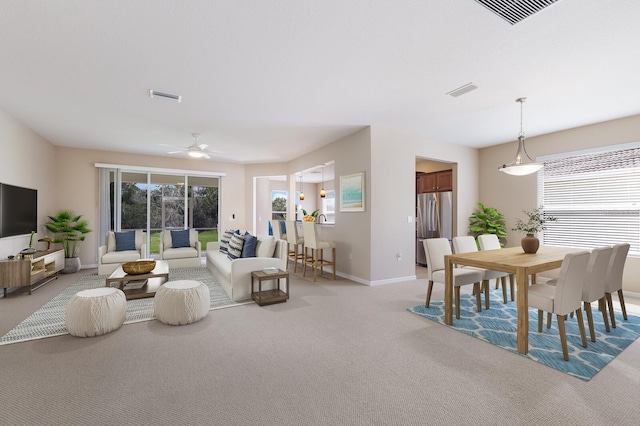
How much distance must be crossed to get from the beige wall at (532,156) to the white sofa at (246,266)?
4.64m

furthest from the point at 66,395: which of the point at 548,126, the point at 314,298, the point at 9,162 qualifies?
the point at 548,126

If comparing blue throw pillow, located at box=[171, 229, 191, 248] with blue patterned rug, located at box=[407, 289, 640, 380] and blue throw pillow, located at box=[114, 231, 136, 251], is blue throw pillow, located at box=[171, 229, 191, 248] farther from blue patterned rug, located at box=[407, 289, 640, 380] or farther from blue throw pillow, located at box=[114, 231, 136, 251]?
blue patterned rug, located at box=[407, 289, 640, 380]

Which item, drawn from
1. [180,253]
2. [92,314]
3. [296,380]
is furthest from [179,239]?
[296,380]

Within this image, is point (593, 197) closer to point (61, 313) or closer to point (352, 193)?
point (352, 193)

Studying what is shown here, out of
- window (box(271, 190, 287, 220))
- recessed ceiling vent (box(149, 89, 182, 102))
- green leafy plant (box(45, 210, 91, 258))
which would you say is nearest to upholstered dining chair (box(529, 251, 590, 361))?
recessed ceiling vent (box(149, 89, 182, 102))

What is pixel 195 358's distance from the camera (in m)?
2.39

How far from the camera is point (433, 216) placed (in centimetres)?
661

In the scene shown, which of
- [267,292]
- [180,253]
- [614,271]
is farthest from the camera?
[180,253]

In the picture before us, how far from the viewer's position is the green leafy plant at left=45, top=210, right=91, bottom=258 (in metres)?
5.72

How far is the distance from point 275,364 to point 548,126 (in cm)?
558

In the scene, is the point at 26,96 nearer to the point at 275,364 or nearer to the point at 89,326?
the point at 89,326

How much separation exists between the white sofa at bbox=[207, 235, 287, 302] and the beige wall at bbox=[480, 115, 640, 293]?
4.64 meters

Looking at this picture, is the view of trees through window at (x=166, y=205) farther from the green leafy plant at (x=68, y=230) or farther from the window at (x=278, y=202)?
the window at (x=278, y=202)

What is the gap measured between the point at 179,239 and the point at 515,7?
650 centimetres
